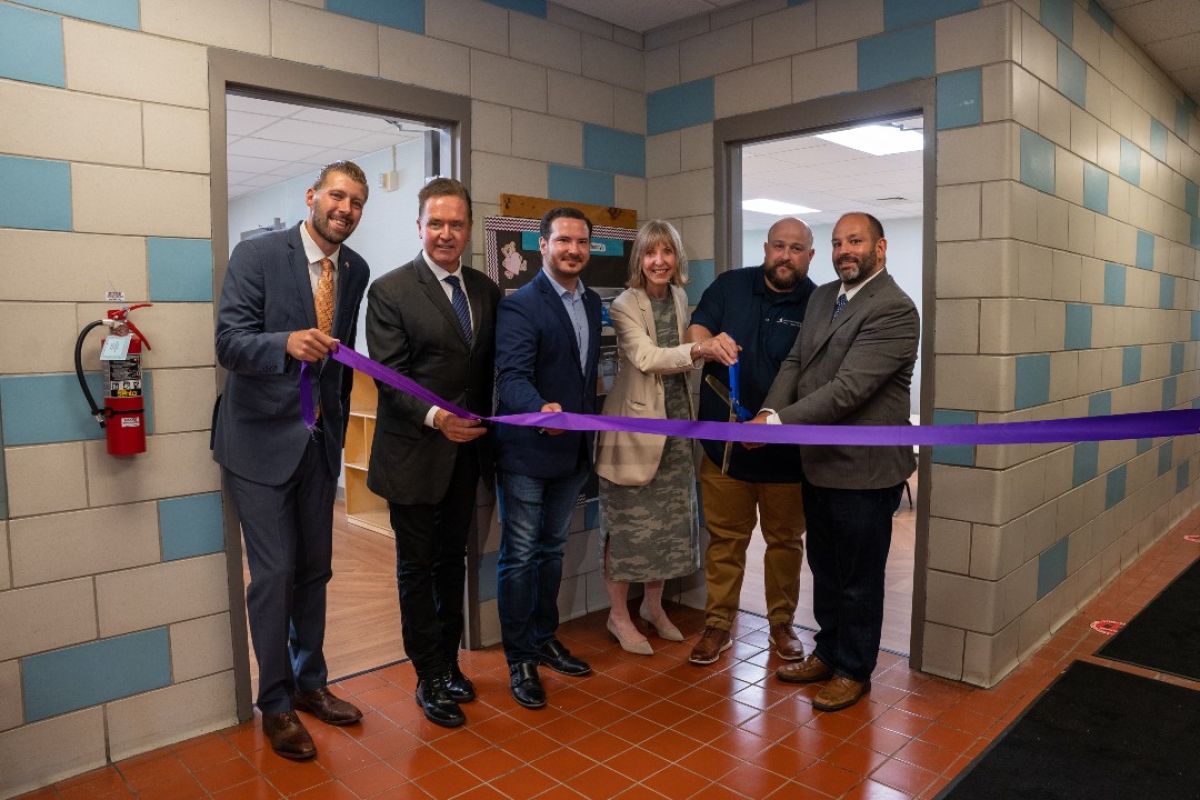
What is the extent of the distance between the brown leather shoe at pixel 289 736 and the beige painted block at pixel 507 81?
230cm

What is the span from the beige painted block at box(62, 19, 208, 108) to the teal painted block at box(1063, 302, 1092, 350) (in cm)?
328

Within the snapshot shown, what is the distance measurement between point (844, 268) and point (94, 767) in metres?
2.71

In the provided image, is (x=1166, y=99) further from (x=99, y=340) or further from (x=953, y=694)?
(x=99, y=340)

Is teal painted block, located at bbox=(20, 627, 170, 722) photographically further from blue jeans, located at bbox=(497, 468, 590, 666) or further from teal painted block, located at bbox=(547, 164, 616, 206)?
teal painted block, located at bbox=(547, 164, 616, 206)

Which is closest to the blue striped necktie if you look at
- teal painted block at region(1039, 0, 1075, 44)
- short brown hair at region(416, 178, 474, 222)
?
short brown hair at region(416, 178, 474, 222)

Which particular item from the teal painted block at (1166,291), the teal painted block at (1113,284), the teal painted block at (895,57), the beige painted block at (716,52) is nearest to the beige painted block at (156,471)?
the beige painted block at (716,52)

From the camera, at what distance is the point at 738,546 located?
132 inches

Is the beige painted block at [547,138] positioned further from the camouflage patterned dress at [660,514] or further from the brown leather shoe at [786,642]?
the brown leather shoe at [786,642]

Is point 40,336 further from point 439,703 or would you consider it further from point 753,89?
point 753,89

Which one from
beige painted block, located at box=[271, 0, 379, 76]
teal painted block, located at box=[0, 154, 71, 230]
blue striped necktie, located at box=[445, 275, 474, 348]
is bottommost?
blue striped necktie, located at box=[445, 275, 474, 348]

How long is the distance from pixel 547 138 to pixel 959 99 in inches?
62.5

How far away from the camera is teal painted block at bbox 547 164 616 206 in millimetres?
3678

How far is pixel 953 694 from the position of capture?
3.02 meters

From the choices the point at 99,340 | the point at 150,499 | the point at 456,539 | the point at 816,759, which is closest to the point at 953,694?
the point at 816,759
